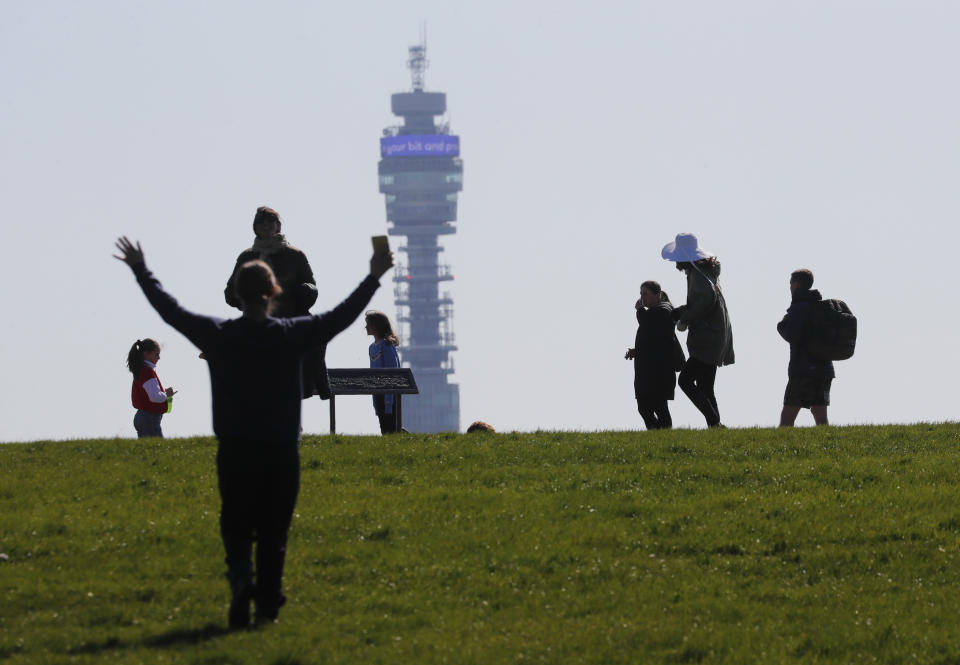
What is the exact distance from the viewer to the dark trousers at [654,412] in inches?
720

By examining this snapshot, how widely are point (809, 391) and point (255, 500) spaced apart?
10943 mm

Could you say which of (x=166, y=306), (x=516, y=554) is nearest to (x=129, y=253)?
(x=166, y=306)

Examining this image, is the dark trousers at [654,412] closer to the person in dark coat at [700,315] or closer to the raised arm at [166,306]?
the person in dark coat at [700,315]

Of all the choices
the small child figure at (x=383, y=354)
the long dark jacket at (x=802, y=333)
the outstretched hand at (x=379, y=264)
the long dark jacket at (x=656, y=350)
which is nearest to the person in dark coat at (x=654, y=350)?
the long dark jacket at (x=656, y=350)

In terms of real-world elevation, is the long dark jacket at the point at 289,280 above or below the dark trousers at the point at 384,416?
above

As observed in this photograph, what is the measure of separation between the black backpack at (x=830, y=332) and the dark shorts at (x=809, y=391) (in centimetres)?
36

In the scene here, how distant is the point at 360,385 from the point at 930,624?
10298 mm

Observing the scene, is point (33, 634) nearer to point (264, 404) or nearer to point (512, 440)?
point (264, 404)

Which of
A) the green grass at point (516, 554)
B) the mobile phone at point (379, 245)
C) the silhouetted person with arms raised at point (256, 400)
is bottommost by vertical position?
the green grass at point (516, 554)

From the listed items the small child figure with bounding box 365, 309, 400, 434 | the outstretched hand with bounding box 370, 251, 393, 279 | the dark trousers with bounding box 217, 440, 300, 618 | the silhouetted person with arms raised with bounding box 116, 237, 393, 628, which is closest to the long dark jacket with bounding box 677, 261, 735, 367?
the small child figure with bounding box 365, 309, 400, 434

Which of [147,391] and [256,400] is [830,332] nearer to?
[147,391]

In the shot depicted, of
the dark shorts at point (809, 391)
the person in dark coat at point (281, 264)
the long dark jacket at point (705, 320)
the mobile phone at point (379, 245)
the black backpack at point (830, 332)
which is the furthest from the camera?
the dark shorts at point (809, 391)

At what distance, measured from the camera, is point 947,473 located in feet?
48.5

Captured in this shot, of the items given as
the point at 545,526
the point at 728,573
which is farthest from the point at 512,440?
the point at 728,573
